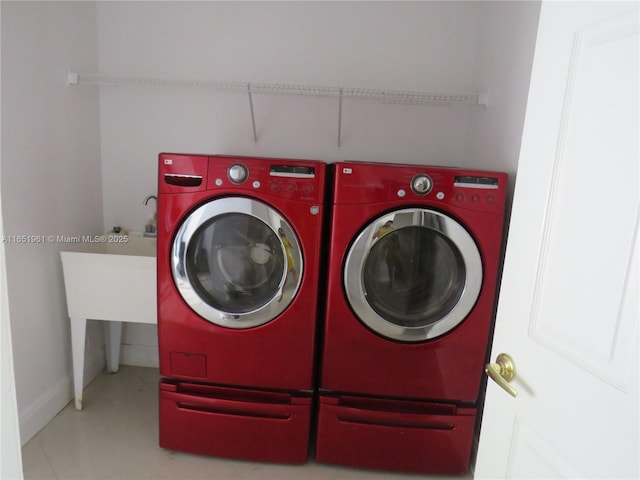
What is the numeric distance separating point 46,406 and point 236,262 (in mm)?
1202

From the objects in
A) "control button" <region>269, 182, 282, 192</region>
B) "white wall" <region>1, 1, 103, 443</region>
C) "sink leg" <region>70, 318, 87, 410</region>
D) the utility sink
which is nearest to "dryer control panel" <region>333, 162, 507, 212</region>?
"control button" <region>269, 182, 282, 192</region>

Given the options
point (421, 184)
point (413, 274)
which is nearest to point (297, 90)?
point (421, 184)

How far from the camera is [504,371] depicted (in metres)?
0.92

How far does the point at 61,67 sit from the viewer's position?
194 cm

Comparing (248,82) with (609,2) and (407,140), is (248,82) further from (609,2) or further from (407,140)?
(609,2)

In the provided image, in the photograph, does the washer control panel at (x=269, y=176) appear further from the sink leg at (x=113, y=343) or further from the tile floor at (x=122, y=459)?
the sink leg at (x=113, y=343)

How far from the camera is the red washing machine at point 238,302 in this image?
5.22 feet

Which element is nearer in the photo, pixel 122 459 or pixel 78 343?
pixel 122 459

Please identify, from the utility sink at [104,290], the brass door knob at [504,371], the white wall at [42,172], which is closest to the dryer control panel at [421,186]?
the brass door knob at [504,371]

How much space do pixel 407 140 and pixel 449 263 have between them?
937 millimetres

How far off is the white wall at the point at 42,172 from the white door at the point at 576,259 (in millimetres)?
1873

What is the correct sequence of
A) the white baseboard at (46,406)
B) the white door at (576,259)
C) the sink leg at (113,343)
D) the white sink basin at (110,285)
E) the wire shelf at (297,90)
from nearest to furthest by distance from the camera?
the white door at (576,259) → the white baseboard at (46,406) → the white sink basin at (110,285) → the wire shelf at (297,90) → the sink leg at (113,343)

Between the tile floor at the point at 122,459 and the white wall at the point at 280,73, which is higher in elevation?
the white wall at the point at 280,73

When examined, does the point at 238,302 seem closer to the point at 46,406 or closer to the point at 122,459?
the point at 122,459
